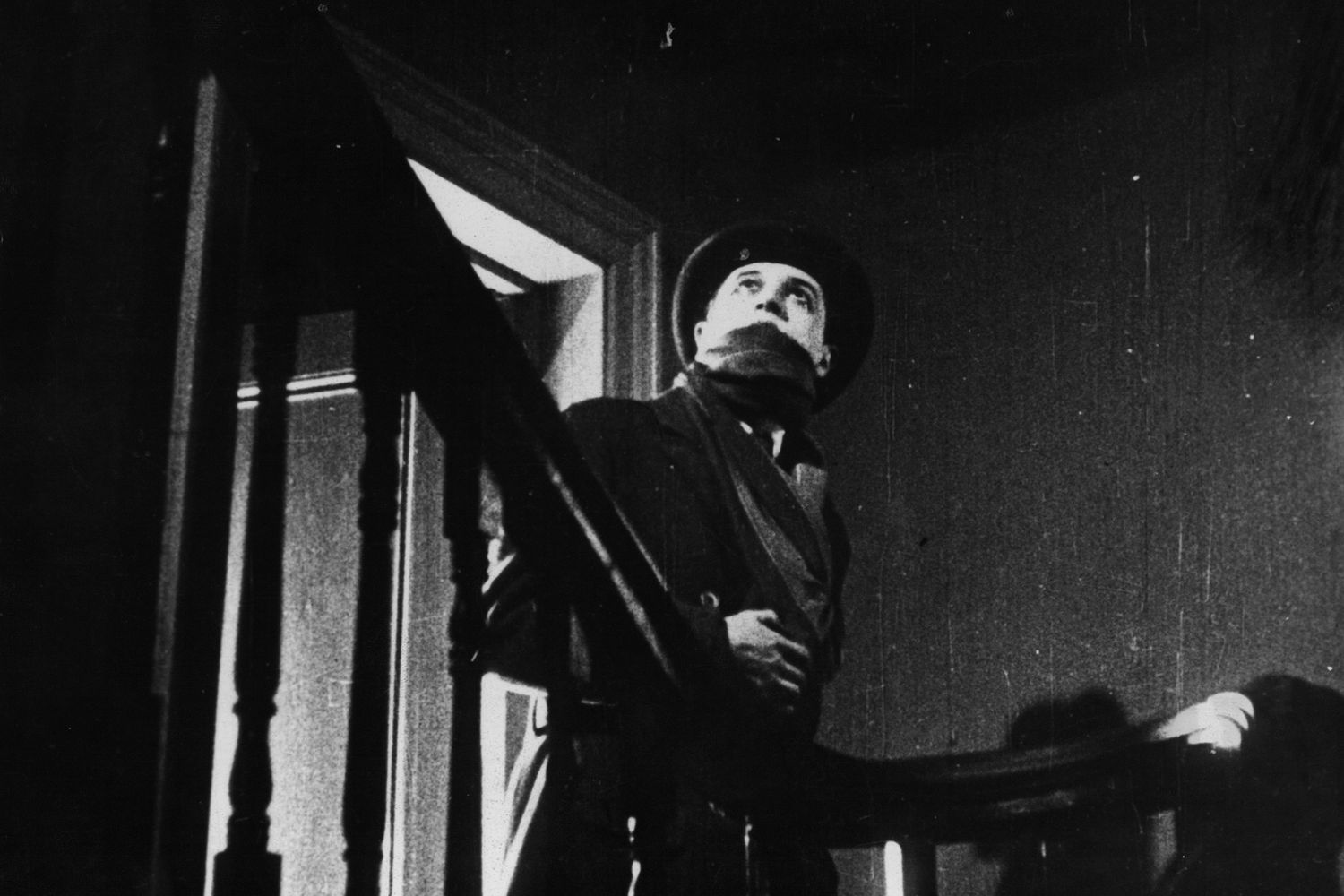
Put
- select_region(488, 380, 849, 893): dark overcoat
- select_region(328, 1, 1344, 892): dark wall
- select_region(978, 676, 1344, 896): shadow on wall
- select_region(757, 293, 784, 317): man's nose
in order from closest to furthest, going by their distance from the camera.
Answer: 1. select_region(488, 380, 849, 893): dark overcoat
2. select_region(978, 676, 1344, 896): shadow on wall
3. select_region(328, 1, 1344, 892): dark wall
4. select_region(757, 293, 784, 317): man's nose

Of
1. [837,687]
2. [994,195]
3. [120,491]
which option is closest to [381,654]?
[120,491]

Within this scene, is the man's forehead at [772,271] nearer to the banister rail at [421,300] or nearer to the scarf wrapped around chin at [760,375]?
the scarf wrapped around chin at [760,375]

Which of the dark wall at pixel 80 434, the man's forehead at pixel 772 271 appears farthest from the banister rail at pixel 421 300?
the man's forehead at pixel 772 271

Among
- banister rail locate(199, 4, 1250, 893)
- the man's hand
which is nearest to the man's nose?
the man's hand

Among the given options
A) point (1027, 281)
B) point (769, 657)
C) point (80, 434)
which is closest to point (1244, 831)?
point (769, 657)

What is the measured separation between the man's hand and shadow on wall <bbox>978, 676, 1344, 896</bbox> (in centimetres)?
37

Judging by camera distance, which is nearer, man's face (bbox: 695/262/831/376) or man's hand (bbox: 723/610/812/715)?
man's hand (bbox: 723/610/812/715)

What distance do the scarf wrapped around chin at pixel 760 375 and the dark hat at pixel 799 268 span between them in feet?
0.25

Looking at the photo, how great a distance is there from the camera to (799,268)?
250cm

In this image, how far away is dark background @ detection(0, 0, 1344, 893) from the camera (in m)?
2.28

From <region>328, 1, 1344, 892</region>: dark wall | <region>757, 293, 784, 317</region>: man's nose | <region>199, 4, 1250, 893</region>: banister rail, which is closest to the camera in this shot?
<region>199, 4, 1250, 893</region>: banister rail

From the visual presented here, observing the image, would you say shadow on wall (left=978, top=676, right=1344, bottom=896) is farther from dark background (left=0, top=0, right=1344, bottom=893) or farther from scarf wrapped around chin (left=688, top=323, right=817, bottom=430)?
scarf wrapped around chin (left=688, top=323, right=817, bottom=430)

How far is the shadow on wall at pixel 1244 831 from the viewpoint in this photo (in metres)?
2.06

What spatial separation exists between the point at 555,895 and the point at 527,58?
57.0 inches
